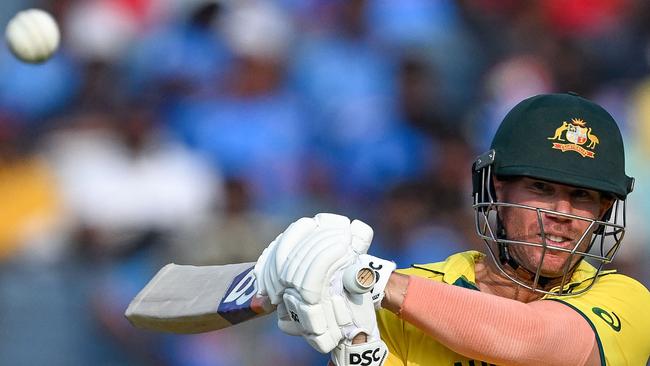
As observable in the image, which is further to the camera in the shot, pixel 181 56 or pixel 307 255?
pixel 181 56

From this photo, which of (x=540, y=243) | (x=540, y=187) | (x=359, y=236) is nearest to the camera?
(x=359, y=236)

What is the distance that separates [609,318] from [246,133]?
330 cm

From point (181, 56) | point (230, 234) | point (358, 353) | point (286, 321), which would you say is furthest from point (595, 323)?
point (181, 56)

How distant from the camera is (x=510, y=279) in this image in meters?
2.69

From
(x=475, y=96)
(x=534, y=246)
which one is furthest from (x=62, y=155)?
(x=534, y=246)

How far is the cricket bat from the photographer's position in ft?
7.86

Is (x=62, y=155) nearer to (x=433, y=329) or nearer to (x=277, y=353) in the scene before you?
(x=277, y=353)

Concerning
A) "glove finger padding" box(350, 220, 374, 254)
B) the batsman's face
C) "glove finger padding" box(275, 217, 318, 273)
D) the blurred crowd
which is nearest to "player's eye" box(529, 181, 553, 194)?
the batsman's face

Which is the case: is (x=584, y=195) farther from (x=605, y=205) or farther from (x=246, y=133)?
(x=246, y=133)

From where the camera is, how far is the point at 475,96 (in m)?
5.96

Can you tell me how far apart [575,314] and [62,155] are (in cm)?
368

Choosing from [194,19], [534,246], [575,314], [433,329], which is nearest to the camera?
[433,329]

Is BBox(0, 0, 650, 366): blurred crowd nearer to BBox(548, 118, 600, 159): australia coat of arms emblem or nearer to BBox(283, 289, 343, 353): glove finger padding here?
BBox(548, 118, 600, 159): australia coat of arms emblem

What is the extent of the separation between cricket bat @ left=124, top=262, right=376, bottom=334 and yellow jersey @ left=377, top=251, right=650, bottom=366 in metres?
0.43
